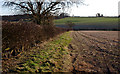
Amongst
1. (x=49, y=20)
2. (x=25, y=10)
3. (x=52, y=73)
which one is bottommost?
(x=52, y=73)

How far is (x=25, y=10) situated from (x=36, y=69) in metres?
13.3

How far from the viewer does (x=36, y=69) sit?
12.7 feet

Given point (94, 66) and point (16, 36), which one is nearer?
point (94, 66)

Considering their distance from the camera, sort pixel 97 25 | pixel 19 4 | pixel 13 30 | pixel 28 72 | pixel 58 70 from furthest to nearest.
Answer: pixel 97 25 → pixel 19 4 → pixel 13 30 → pixel 58 70 → pixel 28 72

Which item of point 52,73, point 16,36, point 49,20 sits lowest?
point 52,73

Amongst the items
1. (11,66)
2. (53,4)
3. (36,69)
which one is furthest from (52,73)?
(53,4)

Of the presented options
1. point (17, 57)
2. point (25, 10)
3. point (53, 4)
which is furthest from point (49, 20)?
point (17, 57)

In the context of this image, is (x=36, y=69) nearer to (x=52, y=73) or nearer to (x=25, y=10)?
(x=52, y=73)

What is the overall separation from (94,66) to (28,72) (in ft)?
7.66

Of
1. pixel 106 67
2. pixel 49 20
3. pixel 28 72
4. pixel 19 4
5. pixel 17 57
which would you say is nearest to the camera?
pixel 28 72

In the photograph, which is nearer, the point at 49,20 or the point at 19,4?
the point at 19,4

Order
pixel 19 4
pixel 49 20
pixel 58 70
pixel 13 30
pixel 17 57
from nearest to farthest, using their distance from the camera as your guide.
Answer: pixel 58 70 → pixel 13 30 → pixel 17 57 → pixel 19 4 → pixel 49 20

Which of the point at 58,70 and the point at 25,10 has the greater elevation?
the point at 25,10

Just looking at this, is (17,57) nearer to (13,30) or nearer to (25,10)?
(13,30)
